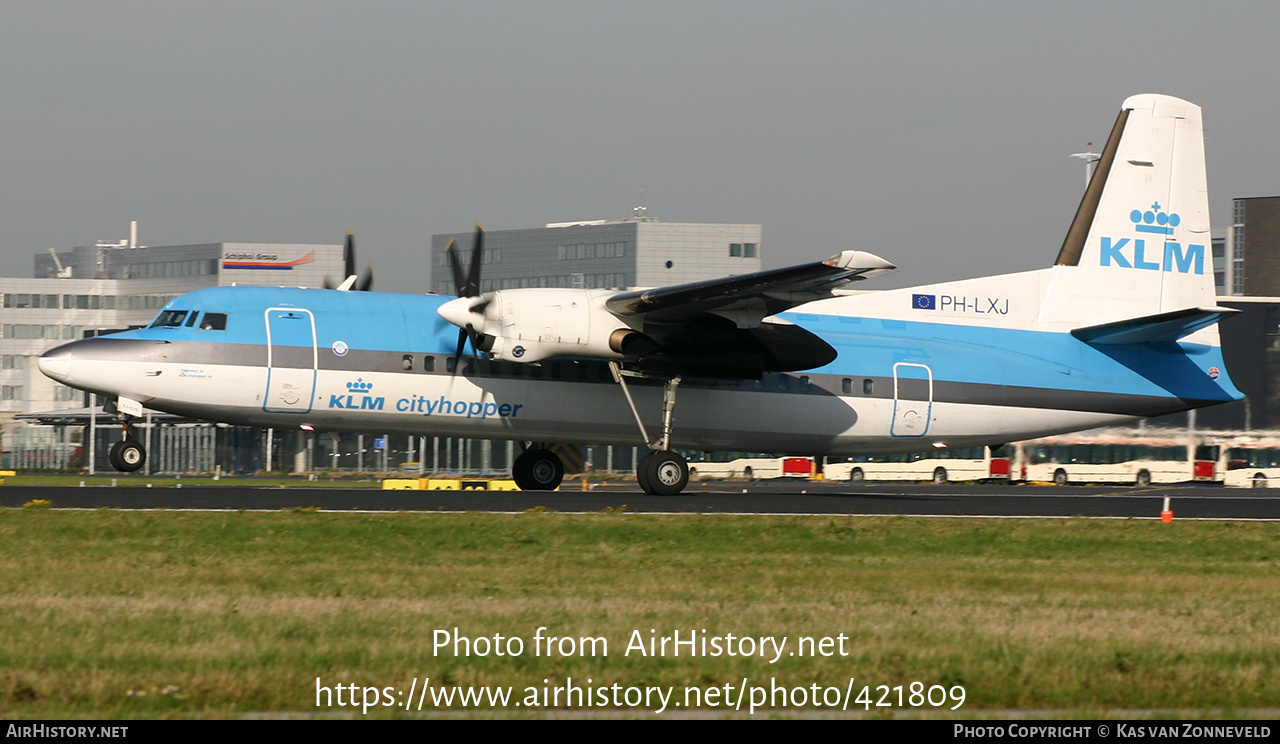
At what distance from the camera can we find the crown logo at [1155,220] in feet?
99.8

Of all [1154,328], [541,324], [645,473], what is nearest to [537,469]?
[645,473]

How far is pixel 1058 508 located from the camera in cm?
2477

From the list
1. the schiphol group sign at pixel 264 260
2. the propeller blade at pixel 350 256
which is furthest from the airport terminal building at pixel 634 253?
the propeller blade at pixel 350 256

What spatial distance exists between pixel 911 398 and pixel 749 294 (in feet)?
18.5

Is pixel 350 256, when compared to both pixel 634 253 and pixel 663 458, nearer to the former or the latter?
pixel 663 458

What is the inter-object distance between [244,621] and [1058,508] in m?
18.2

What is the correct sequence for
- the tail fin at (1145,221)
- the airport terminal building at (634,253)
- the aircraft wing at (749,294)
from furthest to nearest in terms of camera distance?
the airport terminal building at (634,253)
the tail fin at (1145,221)
the aircraft wing at (749,294)

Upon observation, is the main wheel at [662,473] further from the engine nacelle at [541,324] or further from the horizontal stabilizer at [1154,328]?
the horizontal stabilizer at [1154,328]

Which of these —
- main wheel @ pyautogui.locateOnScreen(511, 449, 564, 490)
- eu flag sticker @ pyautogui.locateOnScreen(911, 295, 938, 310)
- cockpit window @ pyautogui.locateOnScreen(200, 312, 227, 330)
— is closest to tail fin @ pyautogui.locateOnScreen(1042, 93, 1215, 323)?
eu flag sticker @ pyautogui.locateOnScreen(911, 295, 938, 310)

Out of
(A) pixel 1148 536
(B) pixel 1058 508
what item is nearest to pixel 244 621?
(A) pixel 1148 536

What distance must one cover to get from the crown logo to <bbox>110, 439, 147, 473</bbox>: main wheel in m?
22.7

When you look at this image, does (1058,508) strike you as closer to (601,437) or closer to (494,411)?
(601,437)

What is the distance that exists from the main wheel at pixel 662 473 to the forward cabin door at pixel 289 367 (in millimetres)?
6759

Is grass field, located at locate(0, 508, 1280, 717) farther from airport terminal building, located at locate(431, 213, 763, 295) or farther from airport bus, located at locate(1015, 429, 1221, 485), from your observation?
airport terminal building, located at locate(431, 213, 763, 295)
